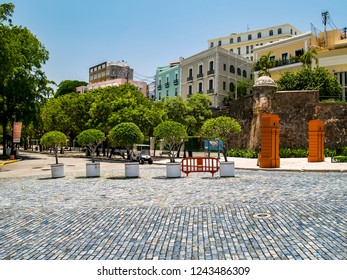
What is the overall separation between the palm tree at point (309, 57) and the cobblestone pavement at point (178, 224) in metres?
31.8

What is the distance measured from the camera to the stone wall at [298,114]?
3103 centimetres

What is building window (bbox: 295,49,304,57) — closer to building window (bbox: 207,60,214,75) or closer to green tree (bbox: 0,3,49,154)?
building window (bbox: 207,60,214,75)

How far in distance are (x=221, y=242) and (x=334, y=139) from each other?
29424mm

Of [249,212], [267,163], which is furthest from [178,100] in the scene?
[249,212]

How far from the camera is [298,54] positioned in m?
43.8

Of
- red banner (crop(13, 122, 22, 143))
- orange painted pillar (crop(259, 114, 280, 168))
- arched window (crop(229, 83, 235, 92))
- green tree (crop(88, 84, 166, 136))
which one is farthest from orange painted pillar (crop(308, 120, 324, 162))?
arched window (crop(229, 83, 235, 92))

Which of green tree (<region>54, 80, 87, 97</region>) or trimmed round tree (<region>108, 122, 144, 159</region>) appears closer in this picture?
trimmed round tree (<region>108, 122, 144, 159</region>)

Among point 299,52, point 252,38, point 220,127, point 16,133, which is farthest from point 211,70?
point 220,127

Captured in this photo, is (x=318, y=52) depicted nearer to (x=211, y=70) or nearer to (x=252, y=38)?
(x=211, y=70)

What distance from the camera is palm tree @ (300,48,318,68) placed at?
3897 centimetres

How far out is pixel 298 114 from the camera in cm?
3184

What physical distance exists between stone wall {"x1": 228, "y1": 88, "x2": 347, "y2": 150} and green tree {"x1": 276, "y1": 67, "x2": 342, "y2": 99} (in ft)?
11.2

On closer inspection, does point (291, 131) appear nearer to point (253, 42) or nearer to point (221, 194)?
point (221, 194)

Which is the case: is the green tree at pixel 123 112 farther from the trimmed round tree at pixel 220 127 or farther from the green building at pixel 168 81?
the green building at pixel 168 81
